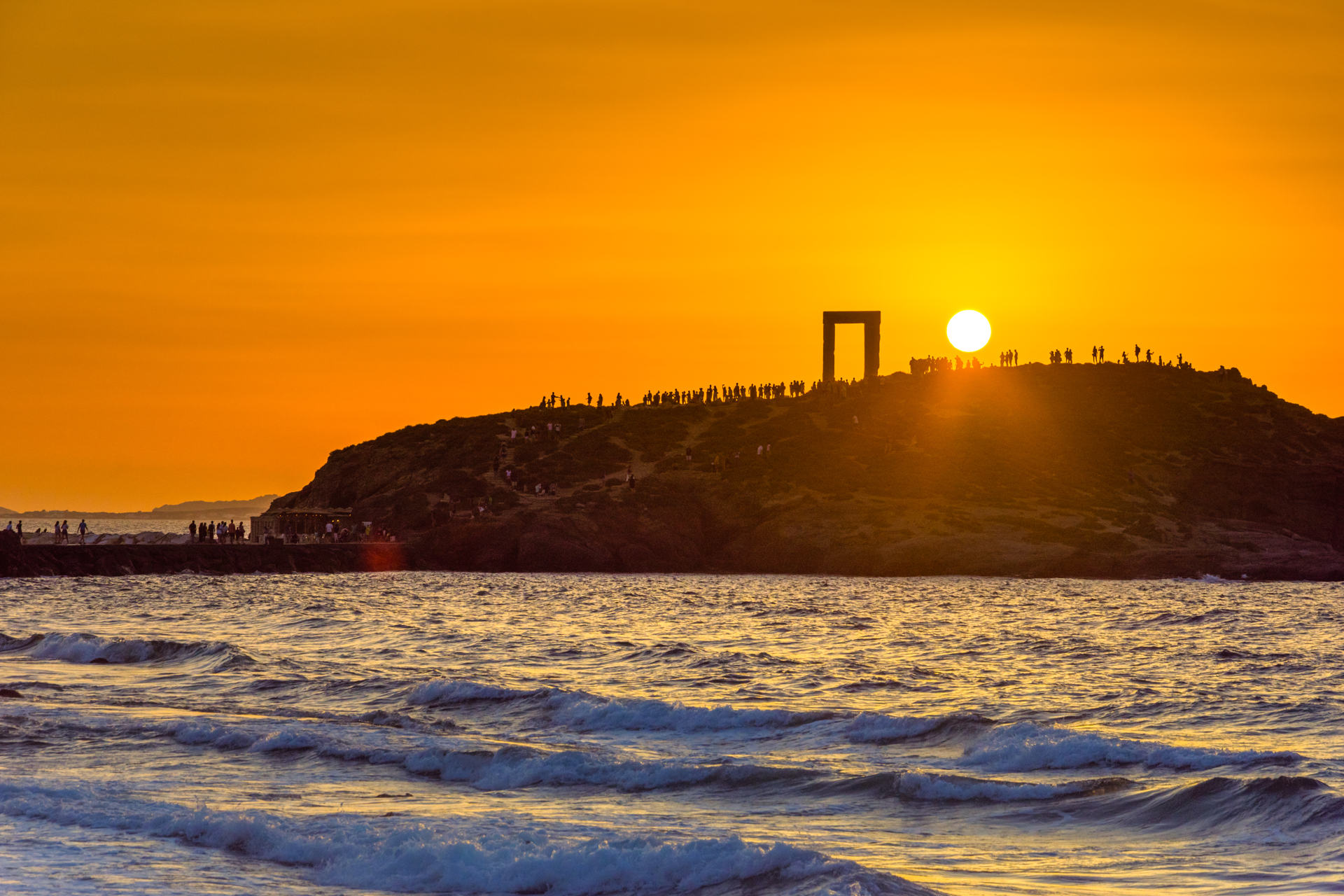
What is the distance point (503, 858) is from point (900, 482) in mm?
89542

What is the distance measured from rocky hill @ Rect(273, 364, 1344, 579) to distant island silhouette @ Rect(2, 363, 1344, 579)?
204mm

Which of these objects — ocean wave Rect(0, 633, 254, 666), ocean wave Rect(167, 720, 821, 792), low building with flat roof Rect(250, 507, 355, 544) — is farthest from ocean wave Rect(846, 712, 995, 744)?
low building with flat roof Rect(250, 507, 355, 544)

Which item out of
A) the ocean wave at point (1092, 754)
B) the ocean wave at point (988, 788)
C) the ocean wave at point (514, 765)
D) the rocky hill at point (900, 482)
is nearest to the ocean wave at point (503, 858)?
the ocean wave at point (514, 765)

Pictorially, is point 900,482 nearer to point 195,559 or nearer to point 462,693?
point 195,559

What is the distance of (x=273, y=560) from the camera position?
92.4 meters

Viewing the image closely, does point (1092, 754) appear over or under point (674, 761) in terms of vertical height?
over

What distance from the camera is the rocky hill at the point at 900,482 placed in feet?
303

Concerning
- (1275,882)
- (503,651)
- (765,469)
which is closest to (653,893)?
(1275,882)

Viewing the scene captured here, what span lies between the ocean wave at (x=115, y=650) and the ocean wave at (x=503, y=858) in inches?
765

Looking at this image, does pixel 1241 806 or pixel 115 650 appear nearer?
pixel 1241 806

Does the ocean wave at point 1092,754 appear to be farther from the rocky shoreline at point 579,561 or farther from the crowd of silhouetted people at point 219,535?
the crowd of silhouetted people at point 219,535

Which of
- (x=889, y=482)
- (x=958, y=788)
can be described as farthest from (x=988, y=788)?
(x=889, y=482)

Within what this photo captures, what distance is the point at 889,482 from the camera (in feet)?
341

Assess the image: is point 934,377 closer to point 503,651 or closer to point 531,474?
point 531,474
